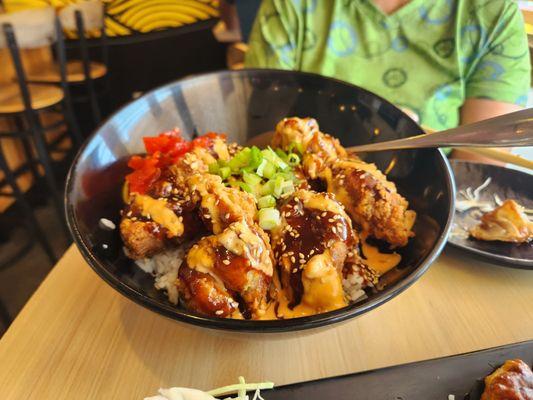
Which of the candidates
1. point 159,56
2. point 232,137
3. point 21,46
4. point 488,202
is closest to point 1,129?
point 21,46

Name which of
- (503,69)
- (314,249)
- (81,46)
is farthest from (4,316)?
(503,69)

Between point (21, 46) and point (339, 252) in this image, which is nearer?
point (339, 252)

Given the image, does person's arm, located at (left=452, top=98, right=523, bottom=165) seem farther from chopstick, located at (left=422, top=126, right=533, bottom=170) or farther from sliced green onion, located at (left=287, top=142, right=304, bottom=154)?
sliced green onion, located at (left=287, top=142, right=304, bottom=154)

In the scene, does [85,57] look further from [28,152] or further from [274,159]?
[274,159]

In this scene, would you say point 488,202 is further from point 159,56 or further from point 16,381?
point 159,56

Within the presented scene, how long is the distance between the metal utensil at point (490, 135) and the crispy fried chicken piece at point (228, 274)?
0.47 m

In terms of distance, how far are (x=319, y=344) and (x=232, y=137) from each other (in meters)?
0.61

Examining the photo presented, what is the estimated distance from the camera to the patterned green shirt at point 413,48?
1521 mm

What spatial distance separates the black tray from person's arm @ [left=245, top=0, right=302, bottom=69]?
4.11 ft

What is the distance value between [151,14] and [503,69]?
296 cm

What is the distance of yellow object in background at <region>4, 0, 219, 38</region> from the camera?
3426mm

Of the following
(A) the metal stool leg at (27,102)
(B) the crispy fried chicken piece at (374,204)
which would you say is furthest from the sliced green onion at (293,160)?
(A) the metal stool leg at (27,102)

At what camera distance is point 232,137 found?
1.16 metres

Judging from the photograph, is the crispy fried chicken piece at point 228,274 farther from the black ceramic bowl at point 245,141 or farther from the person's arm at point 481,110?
the person's arm at point 481,110
